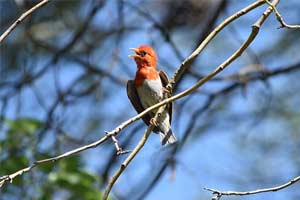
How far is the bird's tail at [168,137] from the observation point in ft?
14.6

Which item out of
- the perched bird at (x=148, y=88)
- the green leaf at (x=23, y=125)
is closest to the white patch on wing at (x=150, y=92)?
the perched bird at (x=148, y=88)

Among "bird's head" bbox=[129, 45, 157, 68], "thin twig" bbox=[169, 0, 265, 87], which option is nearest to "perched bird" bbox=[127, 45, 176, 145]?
"bird's head" bbox=[129, 45, 157, 68]

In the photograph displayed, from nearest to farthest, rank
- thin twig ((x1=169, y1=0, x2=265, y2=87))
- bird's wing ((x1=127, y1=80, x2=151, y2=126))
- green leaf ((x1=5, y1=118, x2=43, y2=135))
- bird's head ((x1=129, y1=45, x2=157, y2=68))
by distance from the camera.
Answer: thin twig ((x1=169, y1=0, x2=265, y2=87)) < green leaf ((x1=5, y1=118, x2=43, y2=135)) < bird's wing ((x1=127, y1=80, x2=151, y2=126)) < bird's head ((x1=129, y1=45, x2=157, y2=68))

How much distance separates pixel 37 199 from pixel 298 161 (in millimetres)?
3990

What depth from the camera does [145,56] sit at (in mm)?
5113

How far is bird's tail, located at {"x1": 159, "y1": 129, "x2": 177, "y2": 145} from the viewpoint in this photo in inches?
175

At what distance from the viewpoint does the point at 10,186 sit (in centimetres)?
454

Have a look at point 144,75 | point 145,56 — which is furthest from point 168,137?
point 145,56

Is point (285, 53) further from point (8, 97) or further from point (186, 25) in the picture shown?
point (8, 97)

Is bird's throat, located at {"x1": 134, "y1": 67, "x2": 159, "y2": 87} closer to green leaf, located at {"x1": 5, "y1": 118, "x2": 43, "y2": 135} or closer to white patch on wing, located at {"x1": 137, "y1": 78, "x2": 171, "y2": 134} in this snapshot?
white patch on wing, located at {"x1": 137, "y1": 78, "x2": 171, "y2": 134}

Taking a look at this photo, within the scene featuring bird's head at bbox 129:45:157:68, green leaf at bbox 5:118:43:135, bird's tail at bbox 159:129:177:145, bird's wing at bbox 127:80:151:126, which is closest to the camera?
bird's tail at bbox 159:129:177:145

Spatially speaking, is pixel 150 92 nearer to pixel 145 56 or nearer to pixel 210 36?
pixel 145 56

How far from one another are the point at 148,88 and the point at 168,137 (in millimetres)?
420

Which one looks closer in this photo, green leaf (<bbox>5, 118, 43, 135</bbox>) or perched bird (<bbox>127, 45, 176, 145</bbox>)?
perched bird (<bbox>127, 45, 176, 145</bbox>)
